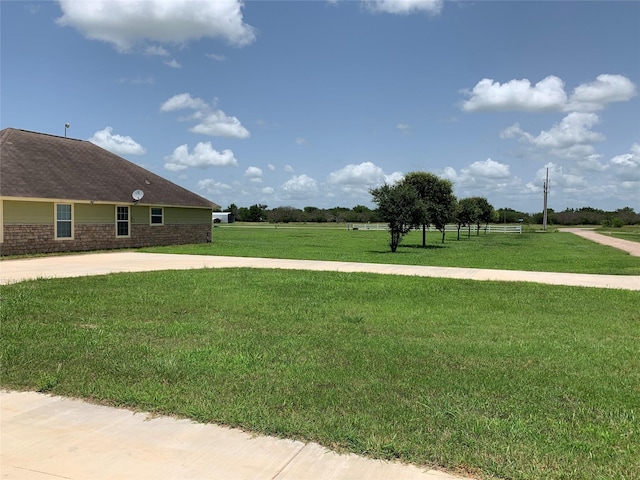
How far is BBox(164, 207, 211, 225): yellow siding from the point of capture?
2642 centimetres

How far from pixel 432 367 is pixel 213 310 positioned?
4.24 m

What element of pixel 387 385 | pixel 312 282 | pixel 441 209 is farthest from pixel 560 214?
pixel 387 385

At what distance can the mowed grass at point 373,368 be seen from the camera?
11.7 feet

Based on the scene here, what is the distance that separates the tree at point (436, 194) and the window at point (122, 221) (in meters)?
15.5

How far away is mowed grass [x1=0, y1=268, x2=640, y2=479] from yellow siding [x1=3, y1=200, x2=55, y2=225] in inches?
415

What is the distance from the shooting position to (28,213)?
19250 millimetres

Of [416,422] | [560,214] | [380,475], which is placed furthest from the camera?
[560,214]

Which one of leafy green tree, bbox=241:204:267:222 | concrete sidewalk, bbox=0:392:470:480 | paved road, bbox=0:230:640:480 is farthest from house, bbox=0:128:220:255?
leafy green tree, bbox=241:204:267:222

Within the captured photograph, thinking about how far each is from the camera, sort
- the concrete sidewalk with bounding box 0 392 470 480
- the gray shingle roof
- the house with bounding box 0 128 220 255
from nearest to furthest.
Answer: the concrete sidewalk with bounding box 0 392 470 480 → the house with bounding box 0 128 220 255 → the gray shingle roof

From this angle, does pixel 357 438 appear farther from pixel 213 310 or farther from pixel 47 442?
pixel 213 310

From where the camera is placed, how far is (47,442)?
11.8ft

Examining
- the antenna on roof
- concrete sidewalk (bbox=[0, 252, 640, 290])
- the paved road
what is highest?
the antenna on roof

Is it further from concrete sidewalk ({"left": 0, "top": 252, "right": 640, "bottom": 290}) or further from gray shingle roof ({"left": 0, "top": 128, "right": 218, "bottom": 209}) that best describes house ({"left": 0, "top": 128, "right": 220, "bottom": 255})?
concrete sidewalk ({"left": 0, "top": 252, "right": 640, "bottom": 290})

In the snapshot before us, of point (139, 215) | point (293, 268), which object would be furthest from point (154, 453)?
point (139, 215)
